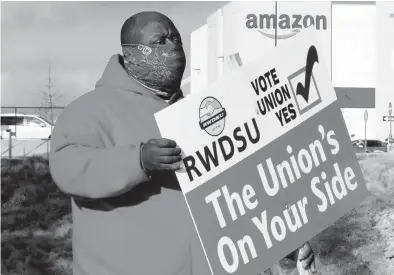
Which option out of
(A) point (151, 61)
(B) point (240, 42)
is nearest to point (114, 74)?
(A) point (151, 61)

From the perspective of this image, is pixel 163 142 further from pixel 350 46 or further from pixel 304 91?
pixel 350 46

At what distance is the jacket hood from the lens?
2.19m

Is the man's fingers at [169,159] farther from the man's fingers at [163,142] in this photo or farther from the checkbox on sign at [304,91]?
the checkbox on sign at [304,91]

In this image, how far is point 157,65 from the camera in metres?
2.17

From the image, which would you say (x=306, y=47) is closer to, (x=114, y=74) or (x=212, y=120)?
(x=212, y=120)

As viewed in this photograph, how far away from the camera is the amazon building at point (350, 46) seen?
3950cm

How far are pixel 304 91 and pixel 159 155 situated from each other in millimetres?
611

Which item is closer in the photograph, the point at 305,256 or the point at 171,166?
the point at 171,166

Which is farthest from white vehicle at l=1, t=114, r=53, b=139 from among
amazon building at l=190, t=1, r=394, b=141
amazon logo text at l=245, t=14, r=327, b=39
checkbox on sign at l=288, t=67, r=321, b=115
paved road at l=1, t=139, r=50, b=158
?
checkbox on sign at l=288, t=67, r=321, b=115

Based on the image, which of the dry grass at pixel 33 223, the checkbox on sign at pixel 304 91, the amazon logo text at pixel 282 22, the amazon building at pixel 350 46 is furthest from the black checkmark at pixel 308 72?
the amazon logo text at pixel 282 22

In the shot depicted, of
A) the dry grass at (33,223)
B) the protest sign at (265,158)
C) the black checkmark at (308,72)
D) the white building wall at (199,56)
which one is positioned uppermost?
the black checkmark at (308,72)

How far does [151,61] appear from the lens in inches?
85.4

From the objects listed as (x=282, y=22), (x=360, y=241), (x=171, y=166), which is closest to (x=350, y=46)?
(x=282, y=22)

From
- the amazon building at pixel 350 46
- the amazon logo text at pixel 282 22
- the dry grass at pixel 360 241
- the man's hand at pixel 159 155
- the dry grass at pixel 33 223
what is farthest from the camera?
the amazon logo text at pixel 282 22
